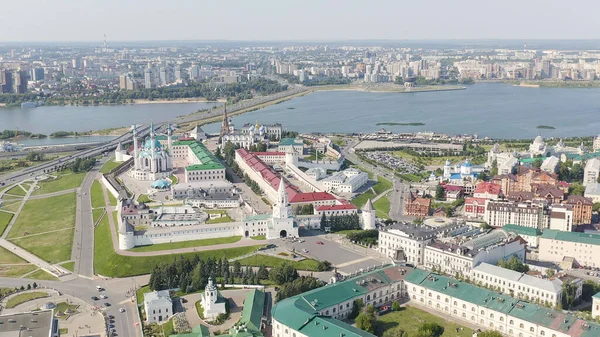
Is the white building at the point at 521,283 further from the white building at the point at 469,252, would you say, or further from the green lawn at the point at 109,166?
the green lawn at the point at 109,166

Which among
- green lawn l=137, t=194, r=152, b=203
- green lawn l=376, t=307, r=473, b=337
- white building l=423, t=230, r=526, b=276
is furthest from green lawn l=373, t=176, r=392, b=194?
green lawn l=376, t=307, r=473, b=337

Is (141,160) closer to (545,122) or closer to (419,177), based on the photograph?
(419,177)

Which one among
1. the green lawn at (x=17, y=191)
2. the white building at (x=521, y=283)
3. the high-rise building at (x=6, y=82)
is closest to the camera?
the white building at (x=521, y=283)

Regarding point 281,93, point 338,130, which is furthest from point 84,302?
point 281,93

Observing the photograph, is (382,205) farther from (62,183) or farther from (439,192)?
(62,183)

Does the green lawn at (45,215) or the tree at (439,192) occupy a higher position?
the tree at (439,192)

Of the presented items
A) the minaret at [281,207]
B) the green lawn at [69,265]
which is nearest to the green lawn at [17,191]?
the green lawn at [69,265]

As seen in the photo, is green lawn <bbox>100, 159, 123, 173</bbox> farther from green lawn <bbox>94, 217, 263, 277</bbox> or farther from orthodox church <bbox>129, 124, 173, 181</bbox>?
green lawn <bbox>94, 217, 263, 277</bbox>
